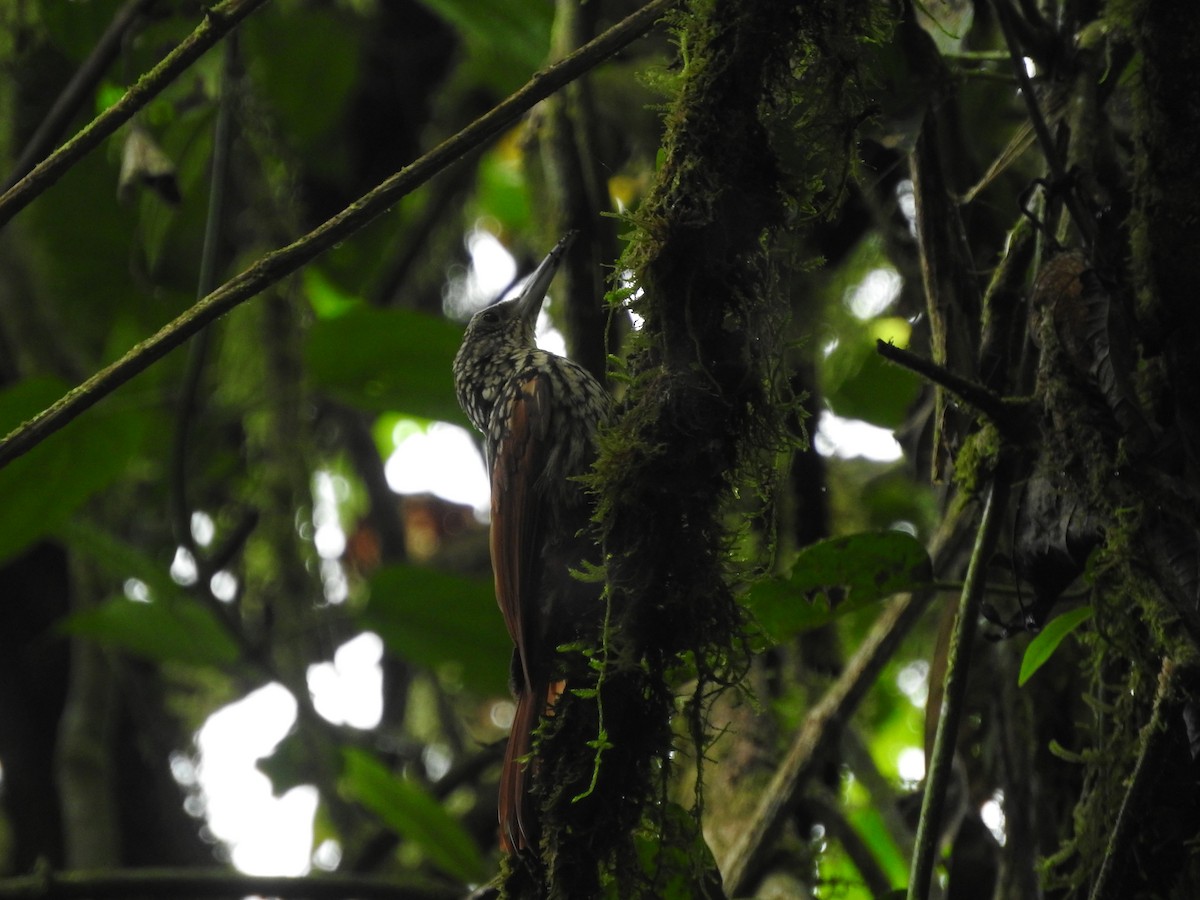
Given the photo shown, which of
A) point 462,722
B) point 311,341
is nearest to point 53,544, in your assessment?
point 462,722

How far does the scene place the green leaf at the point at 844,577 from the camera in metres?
2.11

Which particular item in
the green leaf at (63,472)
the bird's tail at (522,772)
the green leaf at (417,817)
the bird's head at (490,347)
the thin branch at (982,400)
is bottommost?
the bird's tail at (522,772)

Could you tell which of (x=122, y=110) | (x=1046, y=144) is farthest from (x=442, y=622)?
(x=1046, y=144)

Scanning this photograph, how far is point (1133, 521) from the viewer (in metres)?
1.71

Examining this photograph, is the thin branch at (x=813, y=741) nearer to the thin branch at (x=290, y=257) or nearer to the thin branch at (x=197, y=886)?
the thin branch at (x=197, y=886)

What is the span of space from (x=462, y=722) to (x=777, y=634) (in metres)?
3.55

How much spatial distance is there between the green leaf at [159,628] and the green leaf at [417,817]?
1.61 feet

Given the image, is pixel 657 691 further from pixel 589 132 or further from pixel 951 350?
pixel 589 132

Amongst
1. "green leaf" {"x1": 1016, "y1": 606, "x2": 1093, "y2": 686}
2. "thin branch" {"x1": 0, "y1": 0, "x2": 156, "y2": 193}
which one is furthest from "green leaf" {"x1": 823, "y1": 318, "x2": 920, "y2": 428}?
"thin branch" {"x1": 0, "y1": 0, "x2": 156, "y2": 193}

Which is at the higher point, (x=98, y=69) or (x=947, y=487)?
(x=98, y=69)

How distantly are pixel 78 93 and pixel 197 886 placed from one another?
5.99ft

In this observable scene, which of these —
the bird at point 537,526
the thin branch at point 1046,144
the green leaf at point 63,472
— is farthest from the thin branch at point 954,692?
the green leaf at point 63,472

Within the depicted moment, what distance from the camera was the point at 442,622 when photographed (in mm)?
3643

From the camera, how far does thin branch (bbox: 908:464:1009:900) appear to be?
6.09 feet
